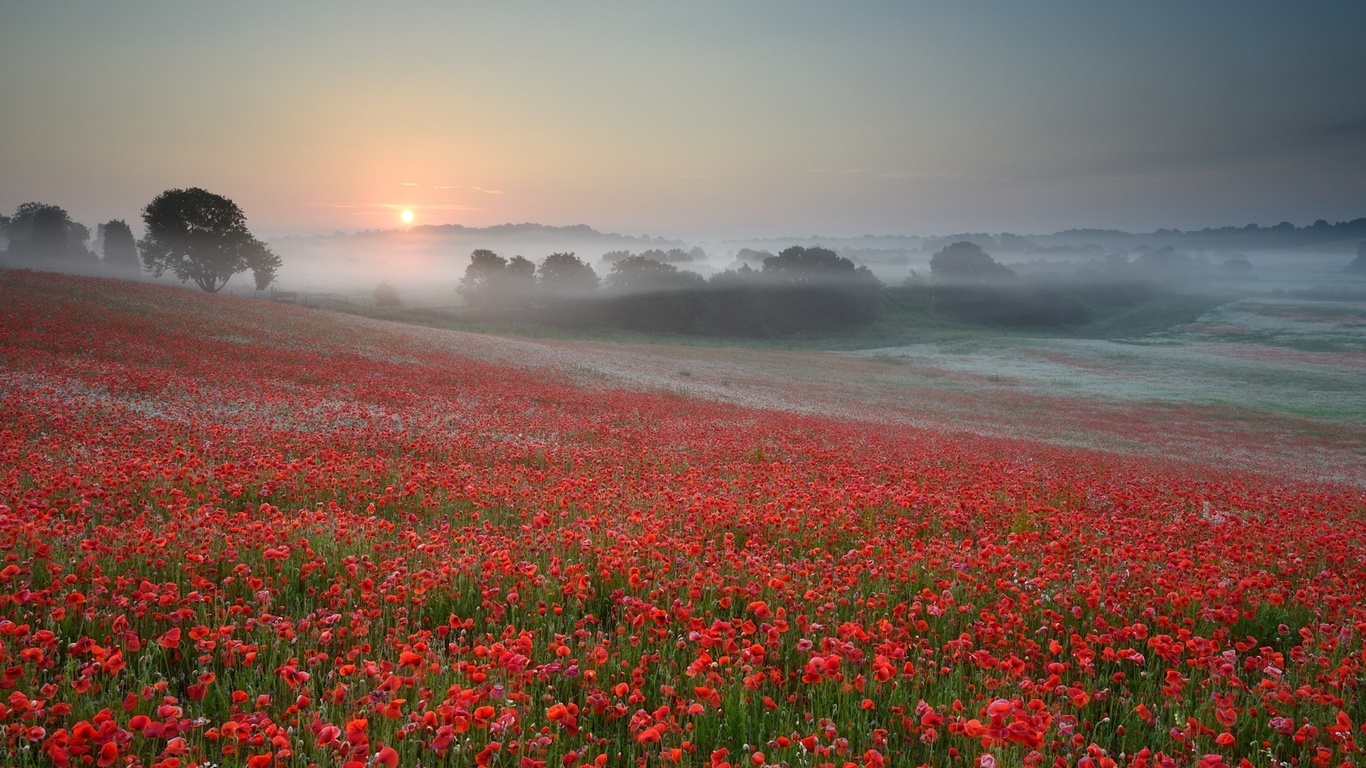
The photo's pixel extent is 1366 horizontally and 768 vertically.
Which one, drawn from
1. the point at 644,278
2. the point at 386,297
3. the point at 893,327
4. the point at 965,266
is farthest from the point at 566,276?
the point at 965,266

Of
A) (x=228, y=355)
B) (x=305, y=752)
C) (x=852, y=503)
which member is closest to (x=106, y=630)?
(x=305, y=752)

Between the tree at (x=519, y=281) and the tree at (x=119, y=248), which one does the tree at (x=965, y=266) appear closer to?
the tree at (x=519, y=281)

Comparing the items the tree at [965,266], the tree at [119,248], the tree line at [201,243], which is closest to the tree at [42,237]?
the tree at [119,248]

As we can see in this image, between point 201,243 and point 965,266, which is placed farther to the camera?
point 965,266

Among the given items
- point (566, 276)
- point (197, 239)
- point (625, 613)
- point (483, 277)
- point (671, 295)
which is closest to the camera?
point (625, 613)

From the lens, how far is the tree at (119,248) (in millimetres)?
116750

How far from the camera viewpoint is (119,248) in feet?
387

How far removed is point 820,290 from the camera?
375 feet

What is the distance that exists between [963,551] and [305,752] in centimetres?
580

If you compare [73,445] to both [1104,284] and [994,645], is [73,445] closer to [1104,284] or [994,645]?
[994,645]

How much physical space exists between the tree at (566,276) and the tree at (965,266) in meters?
85.5

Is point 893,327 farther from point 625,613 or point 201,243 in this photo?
point 625,613

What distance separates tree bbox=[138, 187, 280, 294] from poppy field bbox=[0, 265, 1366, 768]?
236 feet

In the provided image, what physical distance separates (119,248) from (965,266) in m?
164
